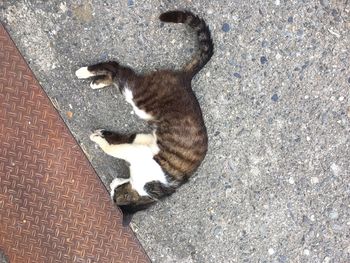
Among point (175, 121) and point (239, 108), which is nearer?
point (175, 121)

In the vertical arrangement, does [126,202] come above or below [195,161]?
below

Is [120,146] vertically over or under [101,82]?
under

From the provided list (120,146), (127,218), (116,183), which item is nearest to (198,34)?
→ (120,146)

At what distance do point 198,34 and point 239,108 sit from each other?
0.52 m

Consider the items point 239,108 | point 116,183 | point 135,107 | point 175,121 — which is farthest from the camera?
point 239,108

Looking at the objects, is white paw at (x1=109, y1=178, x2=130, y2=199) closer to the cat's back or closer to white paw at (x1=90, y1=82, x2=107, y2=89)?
the cat's back

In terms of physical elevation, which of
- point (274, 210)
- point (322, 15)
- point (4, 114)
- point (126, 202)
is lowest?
point (274, 210)

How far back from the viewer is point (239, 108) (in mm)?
2885

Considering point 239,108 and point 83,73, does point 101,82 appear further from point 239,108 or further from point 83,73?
point 239,108

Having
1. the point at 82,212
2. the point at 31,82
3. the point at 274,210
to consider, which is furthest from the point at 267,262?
the point at 31,82

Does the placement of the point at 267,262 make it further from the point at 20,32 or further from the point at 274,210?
the point at 20,32

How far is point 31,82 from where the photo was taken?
2.76 meters

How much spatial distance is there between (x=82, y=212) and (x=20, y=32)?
3.62 feet

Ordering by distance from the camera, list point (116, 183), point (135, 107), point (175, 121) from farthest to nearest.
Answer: point (116, 183) → point (135, 107) → point (175, 121)
